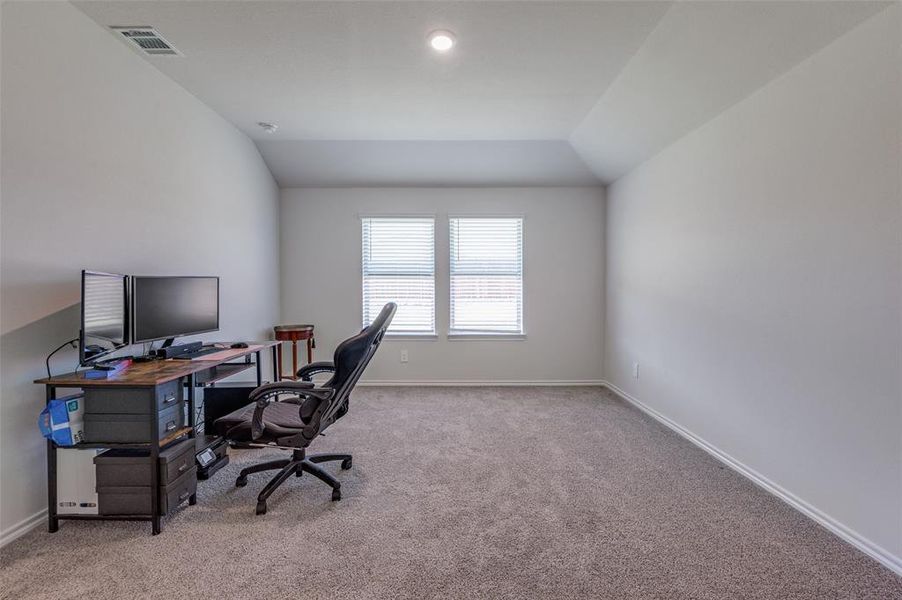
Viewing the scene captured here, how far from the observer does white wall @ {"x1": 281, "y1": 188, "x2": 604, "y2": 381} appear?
4.64m

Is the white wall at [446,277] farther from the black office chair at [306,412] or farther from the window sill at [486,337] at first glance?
the black office chair at [306,412]

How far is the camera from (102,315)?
2084 mm

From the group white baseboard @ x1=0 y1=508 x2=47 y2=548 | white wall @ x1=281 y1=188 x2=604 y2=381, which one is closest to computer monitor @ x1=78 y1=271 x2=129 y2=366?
white baseboard @ x1=0 y1=508 x2=47 y2=548

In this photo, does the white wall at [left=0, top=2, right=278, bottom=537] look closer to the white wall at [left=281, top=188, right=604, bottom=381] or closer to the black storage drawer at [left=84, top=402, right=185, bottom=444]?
the black storage drawer at [left=84, top=402, right=185, bottom=444]

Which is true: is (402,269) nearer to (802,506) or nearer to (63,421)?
(63,421)

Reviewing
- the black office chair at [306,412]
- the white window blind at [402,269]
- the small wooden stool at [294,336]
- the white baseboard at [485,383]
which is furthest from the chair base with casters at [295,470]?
the white window blind at [402,269]

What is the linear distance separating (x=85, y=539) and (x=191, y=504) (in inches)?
16.9

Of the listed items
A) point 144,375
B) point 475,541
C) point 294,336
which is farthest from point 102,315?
point 475,541

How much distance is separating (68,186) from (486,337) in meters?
3.75

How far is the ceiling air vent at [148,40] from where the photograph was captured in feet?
7.39

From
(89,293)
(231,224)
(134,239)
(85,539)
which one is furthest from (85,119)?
(85,539)

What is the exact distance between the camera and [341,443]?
298 cm

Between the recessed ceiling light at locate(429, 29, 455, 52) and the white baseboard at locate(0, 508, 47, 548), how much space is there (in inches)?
131

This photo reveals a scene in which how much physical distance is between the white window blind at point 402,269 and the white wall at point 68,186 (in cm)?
186
